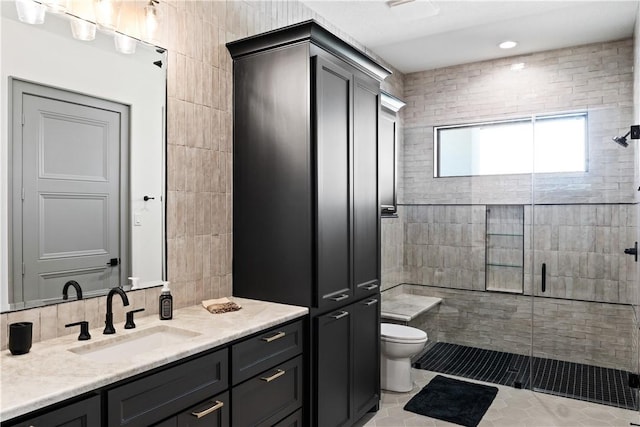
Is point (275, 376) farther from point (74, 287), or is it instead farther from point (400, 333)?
point (400, 333)

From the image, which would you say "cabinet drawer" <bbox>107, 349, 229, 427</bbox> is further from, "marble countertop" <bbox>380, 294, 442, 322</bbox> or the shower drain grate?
the shower drain grate

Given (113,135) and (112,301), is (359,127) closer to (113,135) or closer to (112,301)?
(113,135)

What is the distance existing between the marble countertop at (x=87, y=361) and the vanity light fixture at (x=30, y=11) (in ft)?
4.09

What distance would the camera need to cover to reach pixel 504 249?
3.95 meters

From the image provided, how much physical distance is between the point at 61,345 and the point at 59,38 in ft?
4.02

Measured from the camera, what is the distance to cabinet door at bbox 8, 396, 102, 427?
1205 millimetres

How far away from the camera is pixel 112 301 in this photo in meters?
1.99

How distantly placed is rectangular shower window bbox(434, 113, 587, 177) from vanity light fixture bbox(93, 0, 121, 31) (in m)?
3.16

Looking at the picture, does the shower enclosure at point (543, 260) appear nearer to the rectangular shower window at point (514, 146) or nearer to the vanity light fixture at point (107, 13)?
the rectangular shower window at point (514, 146)

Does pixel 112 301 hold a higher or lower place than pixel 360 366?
higher

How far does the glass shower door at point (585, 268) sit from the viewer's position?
11.3 ft

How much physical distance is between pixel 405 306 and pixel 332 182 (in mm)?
2045

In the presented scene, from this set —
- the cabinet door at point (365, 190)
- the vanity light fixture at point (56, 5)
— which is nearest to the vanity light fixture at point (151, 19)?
the vanity light fixture at point (56, 5)

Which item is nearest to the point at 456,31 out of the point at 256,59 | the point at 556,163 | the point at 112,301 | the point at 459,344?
the point at 556,163
